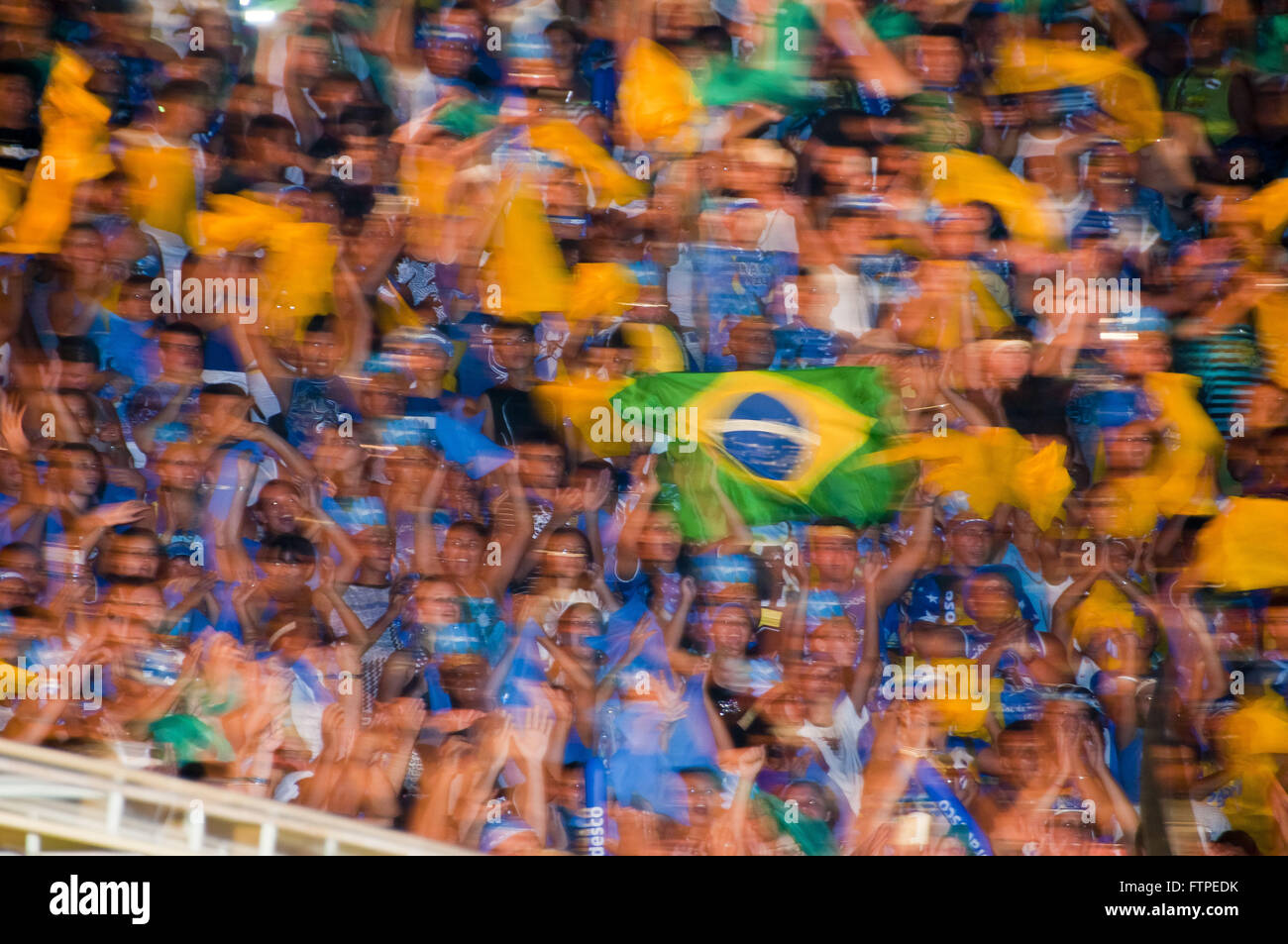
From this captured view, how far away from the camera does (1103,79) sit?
8.57 feet

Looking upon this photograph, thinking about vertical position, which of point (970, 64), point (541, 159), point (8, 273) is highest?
point (970, 64)

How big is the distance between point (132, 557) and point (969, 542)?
1.56 meters

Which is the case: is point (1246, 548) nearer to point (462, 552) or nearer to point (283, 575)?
point (462, 552)

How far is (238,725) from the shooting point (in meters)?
2.43

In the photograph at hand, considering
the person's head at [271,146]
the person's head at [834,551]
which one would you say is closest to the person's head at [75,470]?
the person's head at [271,146]

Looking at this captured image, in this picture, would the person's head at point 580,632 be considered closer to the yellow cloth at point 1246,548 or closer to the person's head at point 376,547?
the person's head at point 376,547

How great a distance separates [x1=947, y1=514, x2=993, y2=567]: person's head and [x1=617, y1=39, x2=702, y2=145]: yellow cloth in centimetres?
93

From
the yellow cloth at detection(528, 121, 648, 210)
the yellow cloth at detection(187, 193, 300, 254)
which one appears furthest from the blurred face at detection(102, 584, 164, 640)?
the yellow cloth at detection(528, 121, 648, 210)

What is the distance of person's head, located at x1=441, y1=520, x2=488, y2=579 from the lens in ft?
8.11

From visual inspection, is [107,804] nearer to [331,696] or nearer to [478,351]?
[331,696]

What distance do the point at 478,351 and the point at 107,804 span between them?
1036 millimetres

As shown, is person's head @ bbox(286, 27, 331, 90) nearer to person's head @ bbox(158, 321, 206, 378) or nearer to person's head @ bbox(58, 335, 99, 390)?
person's head @ bbox(158, 321, 206, 378)
